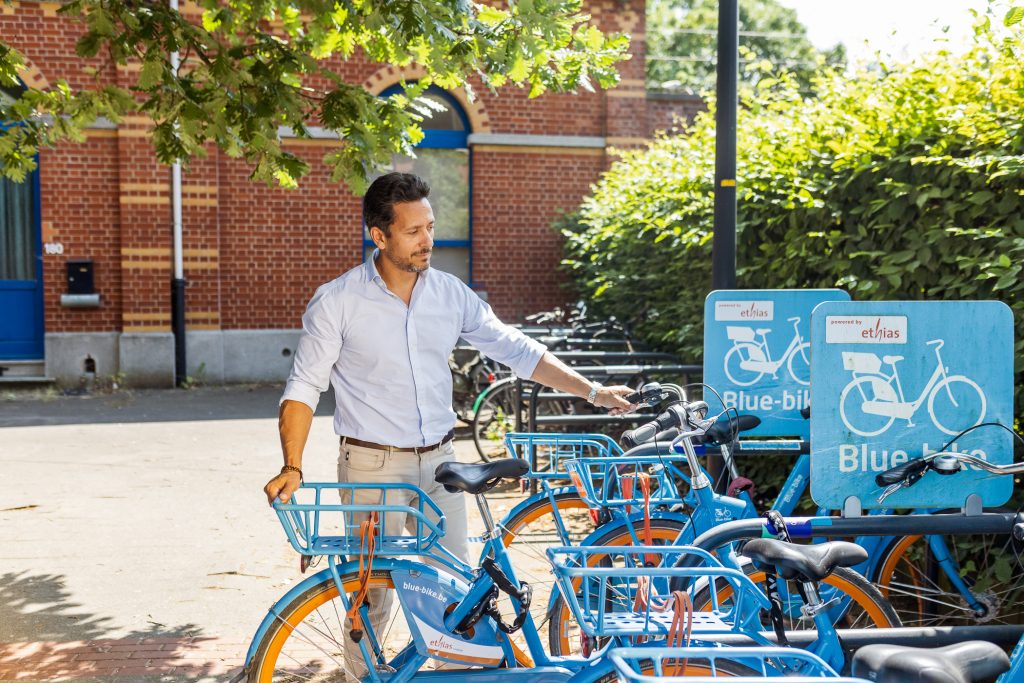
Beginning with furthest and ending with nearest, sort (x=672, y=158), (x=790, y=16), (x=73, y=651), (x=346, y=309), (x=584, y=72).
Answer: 1. (x=790, y=16)
2. (x=672, y=158)
3. (x=584, y=72)
4. (x=73, y=651)
5. (x=346, y=309)

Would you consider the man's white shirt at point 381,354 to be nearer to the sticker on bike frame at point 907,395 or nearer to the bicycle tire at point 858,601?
the bicycle tire at point 858,601

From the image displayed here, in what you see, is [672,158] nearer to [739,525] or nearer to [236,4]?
[236,4]

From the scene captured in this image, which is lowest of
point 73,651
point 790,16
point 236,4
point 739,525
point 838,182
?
point 73,651

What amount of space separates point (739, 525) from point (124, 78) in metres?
13.4

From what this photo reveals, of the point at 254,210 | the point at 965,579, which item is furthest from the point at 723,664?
the point at 254,210

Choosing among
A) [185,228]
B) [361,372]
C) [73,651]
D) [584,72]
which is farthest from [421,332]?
[185,228]

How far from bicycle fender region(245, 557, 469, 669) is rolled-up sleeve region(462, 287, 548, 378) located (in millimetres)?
1052

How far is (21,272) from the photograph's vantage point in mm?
14656

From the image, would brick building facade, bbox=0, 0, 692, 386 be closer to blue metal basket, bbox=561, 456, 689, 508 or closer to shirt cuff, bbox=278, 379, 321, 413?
blue metal basket, bbox=561, 456, 689, 508

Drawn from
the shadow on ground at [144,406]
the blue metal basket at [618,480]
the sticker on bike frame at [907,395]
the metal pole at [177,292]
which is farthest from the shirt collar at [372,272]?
the metal pole at [177,292]

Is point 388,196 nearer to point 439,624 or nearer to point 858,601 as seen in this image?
point 439,624

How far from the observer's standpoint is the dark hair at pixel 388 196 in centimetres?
367

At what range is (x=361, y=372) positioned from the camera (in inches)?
149

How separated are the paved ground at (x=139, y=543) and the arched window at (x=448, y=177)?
478 centimetres
